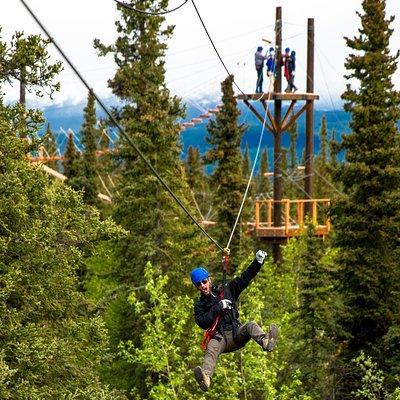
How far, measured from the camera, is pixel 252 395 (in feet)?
101

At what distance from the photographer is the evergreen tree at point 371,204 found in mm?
26484

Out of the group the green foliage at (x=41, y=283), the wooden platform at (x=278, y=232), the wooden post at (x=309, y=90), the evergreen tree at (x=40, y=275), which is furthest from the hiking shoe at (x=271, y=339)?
the wooden platform at (x=278, y=232)

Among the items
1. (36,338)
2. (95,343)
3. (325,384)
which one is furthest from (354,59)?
(36,338)

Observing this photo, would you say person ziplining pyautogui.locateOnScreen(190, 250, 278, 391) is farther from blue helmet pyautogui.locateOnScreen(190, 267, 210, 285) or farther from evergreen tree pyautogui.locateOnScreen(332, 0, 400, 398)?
evergreen tree pyautogui.locateOnScreen(332, 0, 400, 398)

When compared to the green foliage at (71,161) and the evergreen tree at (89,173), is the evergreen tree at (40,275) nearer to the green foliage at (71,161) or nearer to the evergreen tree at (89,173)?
the evergreen tree at (89,173)

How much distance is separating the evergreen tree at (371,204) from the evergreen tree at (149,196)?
6.00 meters

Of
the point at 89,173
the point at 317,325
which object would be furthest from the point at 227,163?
the point at 89,173

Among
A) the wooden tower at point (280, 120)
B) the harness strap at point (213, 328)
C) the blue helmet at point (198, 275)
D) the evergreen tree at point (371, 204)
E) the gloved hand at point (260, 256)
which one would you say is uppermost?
the wooden tower at point (280, 120)

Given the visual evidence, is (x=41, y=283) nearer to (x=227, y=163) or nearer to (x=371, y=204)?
(x=371, y=204)

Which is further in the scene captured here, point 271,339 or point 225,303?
point 225,303

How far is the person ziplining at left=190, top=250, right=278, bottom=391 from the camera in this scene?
1280 centimetres

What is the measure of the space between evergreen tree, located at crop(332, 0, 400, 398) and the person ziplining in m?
13.3

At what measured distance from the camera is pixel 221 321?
13352mm

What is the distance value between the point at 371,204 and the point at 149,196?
8154 mm
